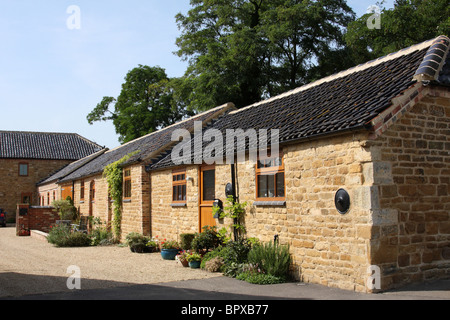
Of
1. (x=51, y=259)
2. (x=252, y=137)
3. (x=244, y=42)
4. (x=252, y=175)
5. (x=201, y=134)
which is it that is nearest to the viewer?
(x=252, y=175)

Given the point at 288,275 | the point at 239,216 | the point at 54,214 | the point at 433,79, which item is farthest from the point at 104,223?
the point at 433,79

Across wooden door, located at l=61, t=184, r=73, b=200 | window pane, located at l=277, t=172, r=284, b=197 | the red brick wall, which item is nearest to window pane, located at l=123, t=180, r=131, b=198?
the red brick wall

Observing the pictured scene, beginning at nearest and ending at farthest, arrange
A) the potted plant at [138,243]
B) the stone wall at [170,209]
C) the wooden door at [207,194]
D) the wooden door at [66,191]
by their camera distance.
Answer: the wooden door at [207,194], the stone wall at [170,209], the potted plant at [138,243], the wooden door at [66,191]

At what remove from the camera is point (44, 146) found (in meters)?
46.7

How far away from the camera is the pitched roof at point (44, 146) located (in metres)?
44.4

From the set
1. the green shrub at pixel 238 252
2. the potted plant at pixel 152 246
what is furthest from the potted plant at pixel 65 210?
the green shrub at pixel 238 252

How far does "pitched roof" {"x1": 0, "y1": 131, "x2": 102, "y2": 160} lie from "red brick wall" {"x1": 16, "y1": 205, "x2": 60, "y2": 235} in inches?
764

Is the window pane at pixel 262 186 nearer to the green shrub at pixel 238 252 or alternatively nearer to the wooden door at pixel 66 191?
the green shrub at pixel 238 252

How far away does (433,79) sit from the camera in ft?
28.0

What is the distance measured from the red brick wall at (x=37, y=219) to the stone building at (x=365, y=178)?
59.1ft

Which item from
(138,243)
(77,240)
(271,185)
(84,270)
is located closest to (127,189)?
(77,240)

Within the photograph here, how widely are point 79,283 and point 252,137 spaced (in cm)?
569

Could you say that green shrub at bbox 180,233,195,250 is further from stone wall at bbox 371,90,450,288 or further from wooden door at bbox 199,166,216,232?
stone wall at bbox 371,90,450,288
